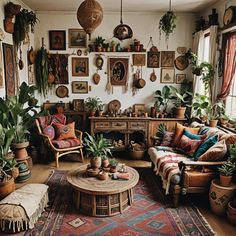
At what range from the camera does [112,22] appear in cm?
544

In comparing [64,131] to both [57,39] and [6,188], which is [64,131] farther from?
[57,39]

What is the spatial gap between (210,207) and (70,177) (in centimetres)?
183

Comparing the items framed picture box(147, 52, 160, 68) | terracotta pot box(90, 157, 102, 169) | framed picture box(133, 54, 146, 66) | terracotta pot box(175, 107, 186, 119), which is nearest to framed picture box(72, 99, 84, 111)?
framed picture box(133, 54, 146, 66)

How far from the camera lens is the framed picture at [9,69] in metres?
3.99

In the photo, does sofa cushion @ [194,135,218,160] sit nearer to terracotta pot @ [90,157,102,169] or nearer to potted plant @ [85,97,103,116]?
terracotta pot @ [90,157,102,169]

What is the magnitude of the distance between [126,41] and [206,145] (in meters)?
2.93

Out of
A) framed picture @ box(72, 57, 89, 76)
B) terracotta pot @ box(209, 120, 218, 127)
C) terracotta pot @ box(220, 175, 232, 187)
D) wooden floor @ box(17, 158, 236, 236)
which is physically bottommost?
wooden floor @ box(17, 158, 236, 236)

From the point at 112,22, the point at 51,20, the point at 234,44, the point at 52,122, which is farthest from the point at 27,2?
the point at 234,44

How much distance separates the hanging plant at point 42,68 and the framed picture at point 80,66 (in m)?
0.56

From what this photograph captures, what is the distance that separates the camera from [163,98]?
5.55 meters

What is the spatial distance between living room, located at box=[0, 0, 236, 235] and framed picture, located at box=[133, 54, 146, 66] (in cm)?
2

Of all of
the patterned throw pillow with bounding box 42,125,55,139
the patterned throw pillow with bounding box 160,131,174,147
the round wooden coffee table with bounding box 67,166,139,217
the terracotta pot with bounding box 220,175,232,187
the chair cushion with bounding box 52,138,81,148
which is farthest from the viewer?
the patterned throw pillow with bounding box 42,125,55,139

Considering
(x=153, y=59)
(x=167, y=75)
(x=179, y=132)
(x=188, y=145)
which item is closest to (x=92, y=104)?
(x=153, y=59)

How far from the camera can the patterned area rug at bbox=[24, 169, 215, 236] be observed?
280 centimetres
